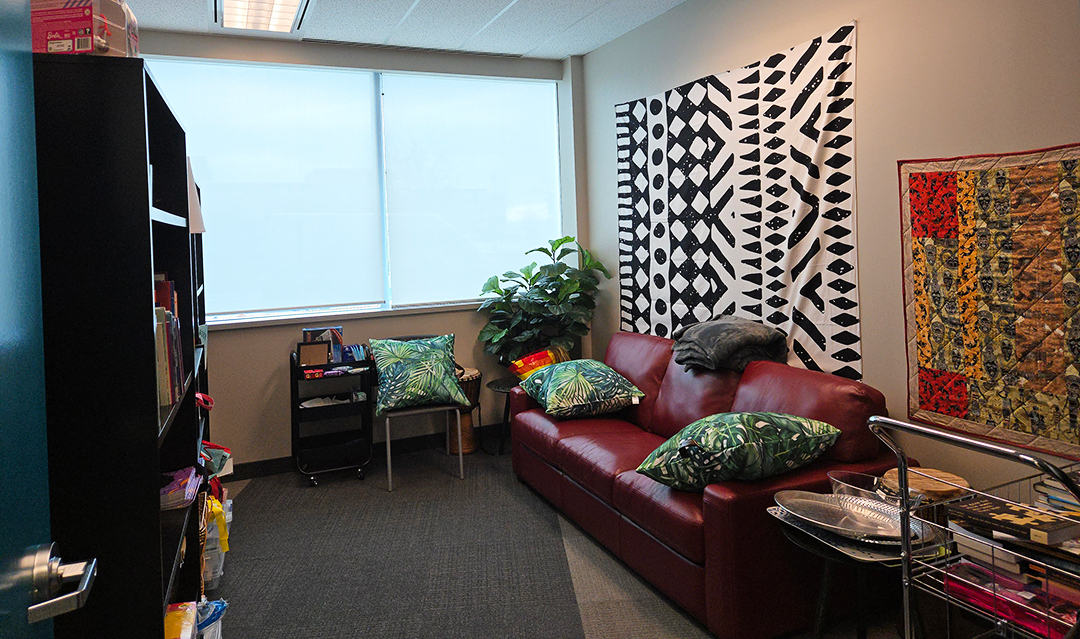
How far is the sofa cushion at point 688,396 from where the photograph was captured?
3256 mm

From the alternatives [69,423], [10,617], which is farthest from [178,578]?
[10,617]

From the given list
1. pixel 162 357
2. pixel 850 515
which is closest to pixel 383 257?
pixel 162 357

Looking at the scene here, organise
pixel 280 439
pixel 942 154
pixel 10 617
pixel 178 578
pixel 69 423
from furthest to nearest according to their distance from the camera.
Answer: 1. pixel 280 439
2. pixel 942 154
3. pixel 178 578
4. pixel 69 423
5. pixel 10 617

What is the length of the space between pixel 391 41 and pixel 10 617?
4.21 metres

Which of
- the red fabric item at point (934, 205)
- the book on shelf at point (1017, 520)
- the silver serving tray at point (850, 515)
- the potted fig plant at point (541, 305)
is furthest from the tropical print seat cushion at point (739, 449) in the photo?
the potted fig plant at point (541, 305)

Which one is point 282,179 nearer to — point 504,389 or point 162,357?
point 504,389

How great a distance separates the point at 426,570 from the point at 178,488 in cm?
127

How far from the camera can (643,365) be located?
3.88 meters

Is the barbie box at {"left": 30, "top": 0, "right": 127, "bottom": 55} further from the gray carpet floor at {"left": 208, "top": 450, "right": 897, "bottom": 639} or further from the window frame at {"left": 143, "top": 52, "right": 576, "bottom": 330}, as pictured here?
the window frame at {"left": 143, "top": 52, "right": 576, "bottom": 330}

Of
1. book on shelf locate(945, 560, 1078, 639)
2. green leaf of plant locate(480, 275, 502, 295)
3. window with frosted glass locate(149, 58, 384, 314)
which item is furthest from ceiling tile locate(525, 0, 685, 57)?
book on shelf locate(945, 560, 1078, 639)

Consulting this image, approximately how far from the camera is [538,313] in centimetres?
472

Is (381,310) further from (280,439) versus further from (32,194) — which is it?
(32,194)

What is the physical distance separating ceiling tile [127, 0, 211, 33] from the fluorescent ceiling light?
0.11m

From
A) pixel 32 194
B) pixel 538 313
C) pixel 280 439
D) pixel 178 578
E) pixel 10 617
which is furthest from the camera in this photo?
pixel 538 313
